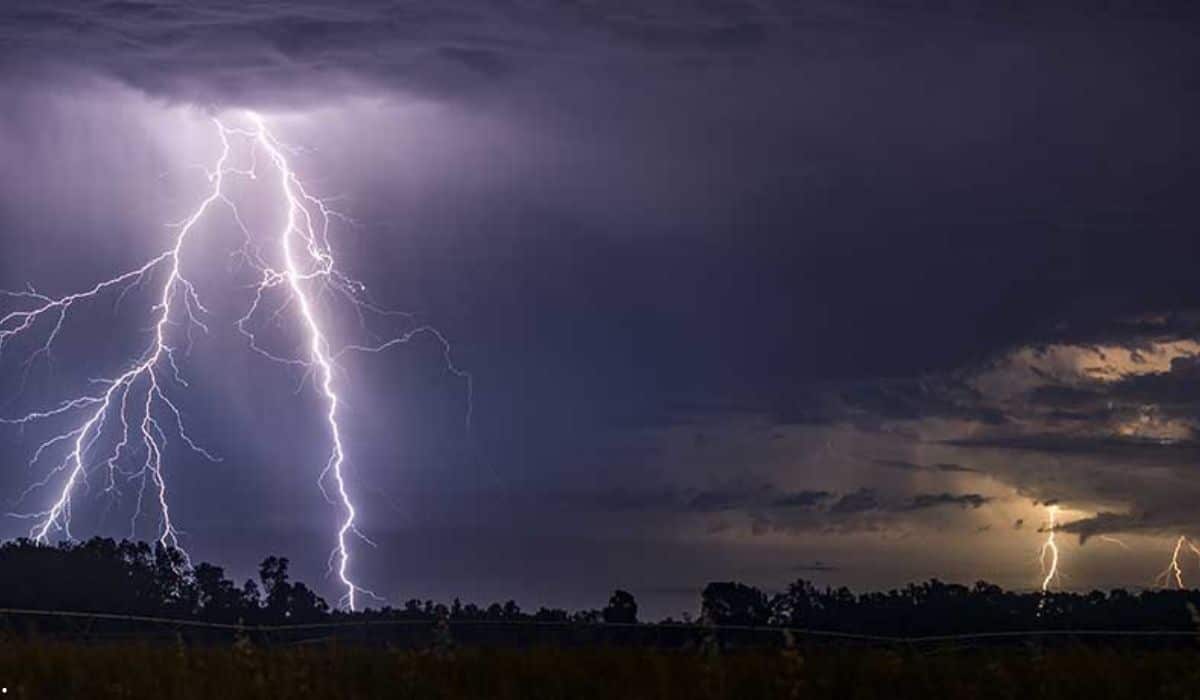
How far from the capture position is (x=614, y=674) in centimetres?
1941

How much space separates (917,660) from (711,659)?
8.54 ft

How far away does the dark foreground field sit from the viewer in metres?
18.5

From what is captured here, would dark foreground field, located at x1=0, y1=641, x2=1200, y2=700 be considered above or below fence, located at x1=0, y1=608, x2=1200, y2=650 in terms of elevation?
below

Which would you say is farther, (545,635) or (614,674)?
(545,635)

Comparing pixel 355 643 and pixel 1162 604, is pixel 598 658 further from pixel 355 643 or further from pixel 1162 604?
pixel 1162 604

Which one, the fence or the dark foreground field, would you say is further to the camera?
the fence

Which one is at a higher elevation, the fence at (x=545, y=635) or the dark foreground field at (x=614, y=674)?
the fence at (x=545, y=635)

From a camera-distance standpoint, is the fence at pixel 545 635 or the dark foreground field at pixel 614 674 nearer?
the dark foreground field at pixel 614 674

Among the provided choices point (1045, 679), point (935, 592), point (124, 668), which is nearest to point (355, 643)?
point (124, 668)

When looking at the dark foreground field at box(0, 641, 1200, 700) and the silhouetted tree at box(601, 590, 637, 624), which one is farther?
the silhouetted tree at box(601, 590, 637, 624)

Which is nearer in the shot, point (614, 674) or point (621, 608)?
point (614, 674)

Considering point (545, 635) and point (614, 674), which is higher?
point (545, 635)

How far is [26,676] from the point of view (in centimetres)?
2081

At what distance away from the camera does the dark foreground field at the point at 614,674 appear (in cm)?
1853
